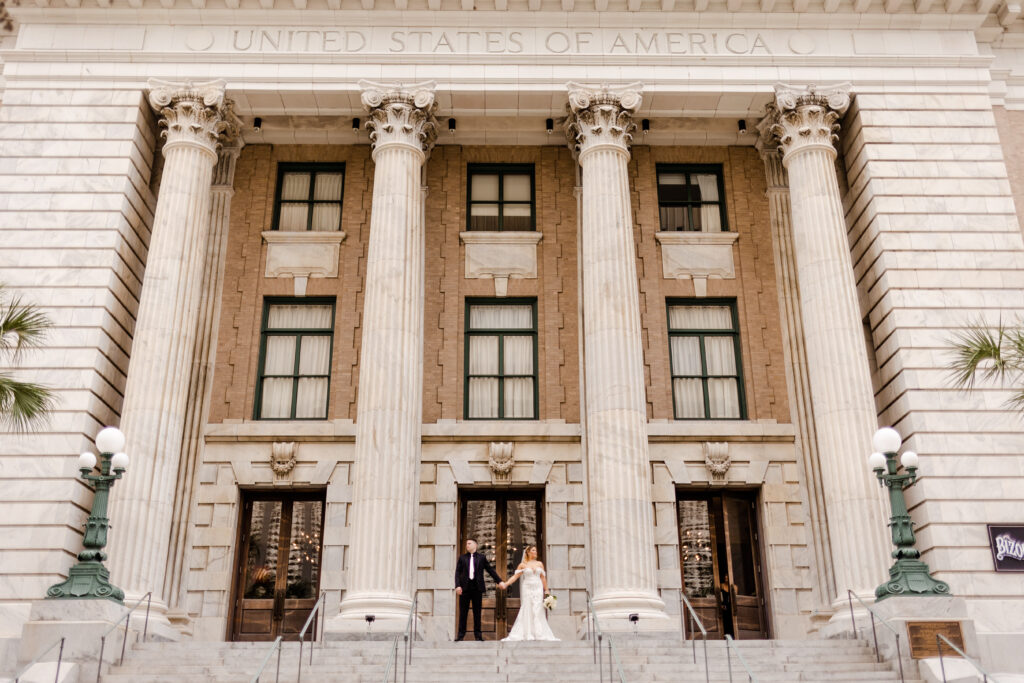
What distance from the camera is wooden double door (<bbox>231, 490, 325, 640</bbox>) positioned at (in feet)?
69.1

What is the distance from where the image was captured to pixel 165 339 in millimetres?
20062

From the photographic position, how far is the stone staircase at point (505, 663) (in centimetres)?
1459

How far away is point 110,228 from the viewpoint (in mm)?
20922

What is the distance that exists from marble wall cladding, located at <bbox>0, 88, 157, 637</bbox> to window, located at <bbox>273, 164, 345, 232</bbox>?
3.13 metres

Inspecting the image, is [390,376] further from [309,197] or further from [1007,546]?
[1007,546]

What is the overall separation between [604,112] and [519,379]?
6.31 m

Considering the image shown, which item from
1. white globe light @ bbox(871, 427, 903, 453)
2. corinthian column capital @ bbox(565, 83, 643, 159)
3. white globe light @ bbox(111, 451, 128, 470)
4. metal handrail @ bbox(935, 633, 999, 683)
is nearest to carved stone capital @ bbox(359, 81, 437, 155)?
corinthian column capital @ bbox(565, 83, 643, 159)

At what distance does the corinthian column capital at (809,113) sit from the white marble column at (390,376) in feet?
25.9

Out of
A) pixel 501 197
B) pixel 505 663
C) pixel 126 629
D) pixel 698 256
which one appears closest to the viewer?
pixel 505 663

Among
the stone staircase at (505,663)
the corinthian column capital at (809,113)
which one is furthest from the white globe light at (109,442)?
the corinthian column capital at (809,113)

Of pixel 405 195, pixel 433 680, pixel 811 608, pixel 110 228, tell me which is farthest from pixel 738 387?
pixel 110 228

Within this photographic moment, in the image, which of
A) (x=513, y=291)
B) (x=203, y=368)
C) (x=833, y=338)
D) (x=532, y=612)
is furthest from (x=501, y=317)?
(x=532, y=612)

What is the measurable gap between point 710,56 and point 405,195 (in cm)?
765

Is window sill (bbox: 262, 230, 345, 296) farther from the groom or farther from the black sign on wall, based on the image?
the black sign on wall
